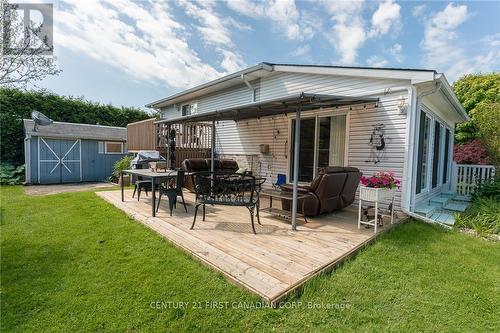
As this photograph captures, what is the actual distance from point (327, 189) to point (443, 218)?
300 centimetres

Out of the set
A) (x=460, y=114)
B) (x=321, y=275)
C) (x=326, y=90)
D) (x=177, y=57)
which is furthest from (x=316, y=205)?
(x=177, y=57)

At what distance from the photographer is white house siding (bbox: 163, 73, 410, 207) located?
5.32m

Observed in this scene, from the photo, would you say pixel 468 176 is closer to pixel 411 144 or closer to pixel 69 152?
pixel 411 144

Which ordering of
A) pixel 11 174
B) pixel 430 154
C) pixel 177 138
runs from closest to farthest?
pixel 430 154
pixel 177 138
pixel 11 174

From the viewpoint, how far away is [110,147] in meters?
13.3

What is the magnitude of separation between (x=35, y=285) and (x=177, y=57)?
10.5 metres

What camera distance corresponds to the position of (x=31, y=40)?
5137 millimetres

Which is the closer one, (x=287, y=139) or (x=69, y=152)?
(x=287, y=139)

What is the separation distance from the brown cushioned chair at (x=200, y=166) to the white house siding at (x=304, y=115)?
57 cm

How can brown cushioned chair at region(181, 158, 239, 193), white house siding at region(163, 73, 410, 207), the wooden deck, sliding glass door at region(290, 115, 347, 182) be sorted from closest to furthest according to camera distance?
the wooden deck < white house siding at region(163, 73, 410, 207) < sliding glass door at region(290, 115, 347, 182) < brown cushioned chair at region(181, 158, 239, 193)

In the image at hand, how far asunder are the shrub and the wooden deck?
9.55 metres

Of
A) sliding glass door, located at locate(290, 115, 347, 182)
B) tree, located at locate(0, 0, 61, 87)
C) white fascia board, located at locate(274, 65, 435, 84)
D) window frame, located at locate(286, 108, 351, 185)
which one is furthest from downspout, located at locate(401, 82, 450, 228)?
tree, located at locate(0, 0, 61, 87)

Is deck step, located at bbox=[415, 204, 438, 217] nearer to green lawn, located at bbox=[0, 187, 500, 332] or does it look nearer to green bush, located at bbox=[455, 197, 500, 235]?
green bush, located at bbox=[455, 197, 500, 235]

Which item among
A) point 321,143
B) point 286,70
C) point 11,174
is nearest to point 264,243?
point 321,143
